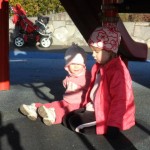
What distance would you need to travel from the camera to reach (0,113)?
416 cm

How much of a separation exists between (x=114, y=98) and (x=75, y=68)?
2.28ft

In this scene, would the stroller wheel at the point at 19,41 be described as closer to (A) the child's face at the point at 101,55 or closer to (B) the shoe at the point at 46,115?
(B) the shoe at the point at 46,115

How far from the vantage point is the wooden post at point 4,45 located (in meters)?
5.15

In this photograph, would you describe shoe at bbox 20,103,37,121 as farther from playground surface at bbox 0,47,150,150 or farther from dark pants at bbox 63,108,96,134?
dark pants at bbox 63,108,96,134

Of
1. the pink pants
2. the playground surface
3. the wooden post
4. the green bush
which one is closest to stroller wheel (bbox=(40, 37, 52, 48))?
the green bush

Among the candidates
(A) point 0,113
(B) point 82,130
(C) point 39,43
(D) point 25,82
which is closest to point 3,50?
(D) point 25,82

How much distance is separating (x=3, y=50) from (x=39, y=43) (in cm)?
749

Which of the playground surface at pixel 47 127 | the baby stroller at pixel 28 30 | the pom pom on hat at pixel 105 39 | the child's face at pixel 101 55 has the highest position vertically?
the pom pom on hat at pixel 105 39

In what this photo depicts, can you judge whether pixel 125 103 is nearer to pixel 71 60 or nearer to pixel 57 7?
pixel 71 60

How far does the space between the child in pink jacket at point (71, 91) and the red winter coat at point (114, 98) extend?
0.44m

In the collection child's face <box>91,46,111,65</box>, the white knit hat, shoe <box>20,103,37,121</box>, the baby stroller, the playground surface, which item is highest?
child's face <box>91,46,111,65</box>

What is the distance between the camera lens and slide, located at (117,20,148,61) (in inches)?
211

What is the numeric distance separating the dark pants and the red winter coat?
98 mm

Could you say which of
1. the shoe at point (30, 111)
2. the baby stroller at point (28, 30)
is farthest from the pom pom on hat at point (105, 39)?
the baby stroller at point (28, 30)
